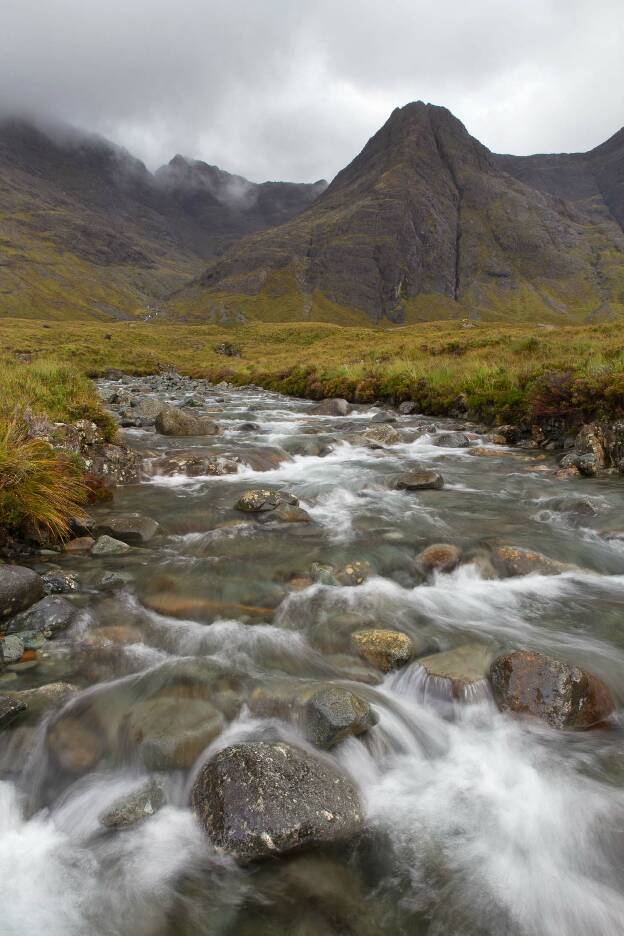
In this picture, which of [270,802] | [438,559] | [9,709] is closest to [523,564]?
[438,559]

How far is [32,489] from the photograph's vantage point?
7.48 metres

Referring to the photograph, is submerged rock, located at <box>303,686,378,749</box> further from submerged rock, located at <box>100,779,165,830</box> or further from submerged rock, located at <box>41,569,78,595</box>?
submerged rock, located at <box>41,569,78,595</box>

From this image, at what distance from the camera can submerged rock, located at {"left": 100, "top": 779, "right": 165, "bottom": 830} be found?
12.2 ft

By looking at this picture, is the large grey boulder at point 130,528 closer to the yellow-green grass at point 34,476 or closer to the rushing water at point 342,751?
the rushing water at point 342,751

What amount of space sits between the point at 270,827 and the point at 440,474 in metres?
10.7

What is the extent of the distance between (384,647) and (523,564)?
3250 millimetres

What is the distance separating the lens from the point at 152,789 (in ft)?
12.8

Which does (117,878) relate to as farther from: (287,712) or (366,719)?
(366,719)

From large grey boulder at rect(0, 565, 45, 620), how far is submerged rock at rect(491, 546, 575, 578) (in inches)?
251

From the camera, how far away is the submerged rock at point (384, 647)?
5418mm

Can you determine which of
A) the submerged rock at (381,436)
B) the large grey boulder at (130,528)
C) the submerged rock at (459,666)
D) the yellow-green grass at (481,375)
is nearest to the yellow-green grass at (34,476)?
the large grey boulder at (130,528)

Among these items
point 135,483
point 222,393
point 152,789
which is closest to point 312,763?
point 152,789

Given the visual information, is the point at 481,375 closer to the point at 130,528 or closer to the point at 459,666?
the point at 130,528

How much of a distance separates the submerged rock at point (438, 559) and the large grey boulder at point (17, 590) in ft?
17.3
